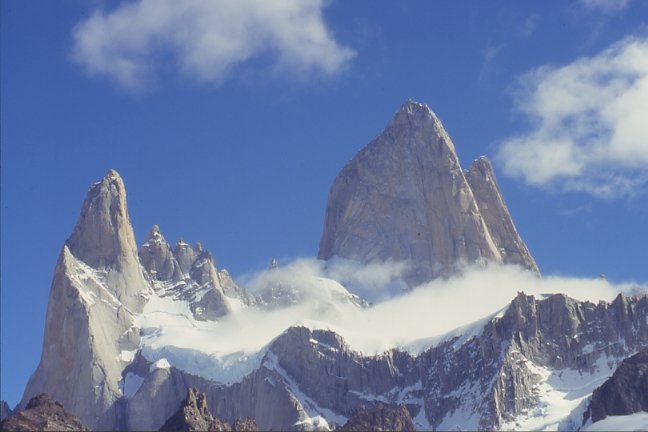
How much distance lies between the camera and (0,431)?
19850 centimetres

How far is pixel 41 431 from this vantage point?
19962 centimetres

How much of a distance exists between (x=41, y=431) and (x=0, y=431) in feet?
15.5
